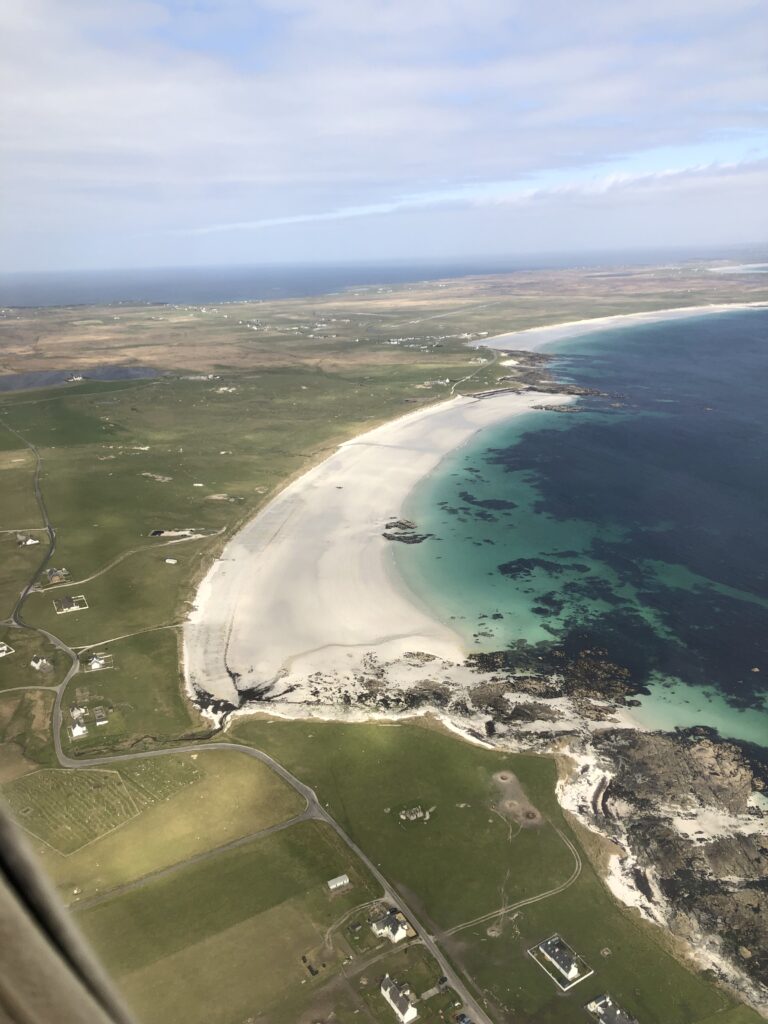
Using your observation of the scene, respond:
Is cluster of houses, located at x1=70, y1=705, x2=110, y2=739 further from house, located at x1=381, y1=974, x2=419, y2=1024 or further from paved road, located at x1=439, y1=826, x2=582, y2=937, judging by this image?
paved road, located at x1=439, y1=826, x2=582, y2=937

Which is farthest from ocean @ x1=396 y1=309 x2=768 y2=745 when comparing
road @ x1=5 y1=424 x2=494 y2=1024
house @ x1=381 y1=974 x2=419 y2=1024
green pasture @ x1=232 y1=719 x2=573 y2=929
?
house @ x1=381 y1=974 x2=419 y2=1024

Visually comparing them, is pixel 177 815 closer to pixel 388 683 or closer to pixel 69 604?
pixel 388 683

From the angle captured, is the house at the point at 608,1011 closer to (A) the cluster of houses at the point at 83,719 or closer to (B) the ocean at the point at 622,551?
(B) the ocean at the point at 622,551

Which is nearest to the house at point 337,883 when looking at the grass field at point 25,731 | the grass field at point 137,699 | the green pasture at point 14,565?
the grass field at point 137,699

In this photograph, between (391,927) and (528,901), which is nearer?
(391,927)

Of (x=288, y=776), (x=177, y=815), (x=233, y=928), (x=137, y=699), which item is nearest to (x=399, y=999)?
(x=233, y=928)

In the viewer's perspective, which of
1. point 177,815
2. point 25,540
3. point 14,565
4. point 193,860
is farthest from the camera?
point 25,540

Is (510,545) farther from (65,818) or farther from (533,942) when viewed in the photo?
(65,818)
